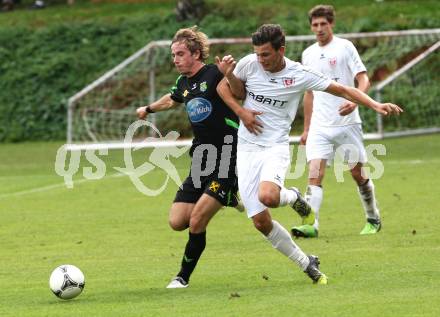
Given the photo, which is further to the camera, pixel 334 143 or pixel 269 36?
pixel 334 143

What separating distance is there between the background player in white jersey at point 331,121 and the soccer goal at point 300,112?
43.9ft

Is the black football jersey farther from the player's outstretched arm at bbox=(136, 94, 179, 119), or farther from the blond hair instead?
Result: the player's outstretched arm at bbox=(136, 94, 179, 119)

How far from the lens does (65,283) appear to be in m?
9.84

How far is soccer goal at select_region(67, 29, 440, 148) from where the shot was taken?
28859mm

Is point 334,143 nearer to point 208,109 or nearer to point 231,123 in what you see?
point 231,123

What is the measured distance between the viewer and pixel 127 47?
35094 mm

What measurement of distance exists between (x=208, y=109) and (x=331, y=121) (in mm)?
3559

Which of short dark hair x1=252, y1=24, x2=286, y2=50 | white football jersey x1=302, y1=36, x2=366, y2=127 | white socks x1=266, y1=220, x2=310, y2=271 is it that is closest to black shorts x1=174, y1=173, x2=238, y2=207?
white socks x1=266, y1=220, x2=310, y2=271

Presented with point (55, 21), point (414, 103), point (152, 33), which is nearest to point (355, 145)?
point (414, 103)

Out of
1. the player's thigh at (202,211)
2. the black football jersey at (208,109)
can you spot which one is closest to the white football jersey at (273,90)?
the black football jersey at (208,109)

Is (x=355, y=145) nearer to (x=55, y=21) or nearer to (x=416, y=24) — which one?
(x=416, y=24)

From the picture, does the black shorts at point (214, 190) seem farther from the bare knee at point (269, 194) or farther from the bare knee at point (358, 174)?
the bare knee at point (358, 174)

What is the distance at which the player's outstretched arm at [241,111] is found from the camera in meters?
10.4

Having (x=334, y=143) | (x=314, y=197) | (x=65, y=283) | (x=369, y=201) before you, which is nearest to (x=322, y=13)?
(x=334, y=143)
